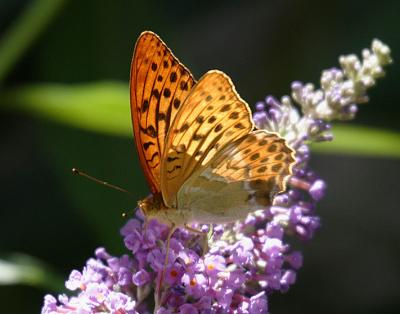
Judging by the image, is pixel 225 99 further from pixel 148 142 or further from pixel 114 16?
pixel 114 16

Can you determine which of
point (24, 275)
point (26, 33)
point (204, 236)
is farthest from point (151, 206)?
point (26, 33)

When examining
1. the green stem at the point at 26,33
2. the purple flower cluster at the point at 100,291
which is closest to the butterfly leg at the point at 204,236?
the purple flower cluster at the point at 100,291

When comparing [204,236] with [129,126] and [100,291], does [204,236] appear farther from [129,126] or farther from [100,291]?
[129,126]

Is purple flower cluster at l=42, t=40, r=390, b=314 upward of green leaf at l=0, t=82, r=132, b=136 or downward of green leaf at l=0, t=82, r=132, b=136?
downward

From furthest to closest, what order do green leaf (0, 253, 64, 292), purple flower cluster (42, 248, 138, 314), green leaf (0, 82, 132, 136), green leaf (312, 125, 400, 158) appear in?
green leaf (0, 82, 132, 136) → green leaf (312, 125, 400, 158) → green leaf (0, 253, 64, 292) → purple flower cluster (42, 248, 138, 314)

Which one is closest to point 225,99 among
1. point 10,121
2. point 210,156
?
point 210,156

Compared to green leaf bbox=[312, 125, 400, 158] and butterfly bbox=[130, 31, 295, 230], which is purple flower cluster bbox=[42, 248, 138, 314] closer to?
butterfly bbox=[130, 31, 295, 230]

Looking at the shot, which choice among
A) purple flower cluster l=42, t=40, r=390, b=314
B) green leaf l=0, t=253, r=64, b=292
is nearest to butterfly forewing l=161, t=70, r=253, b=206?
purple flower cluster l=42, t=40, r=390, b=314
